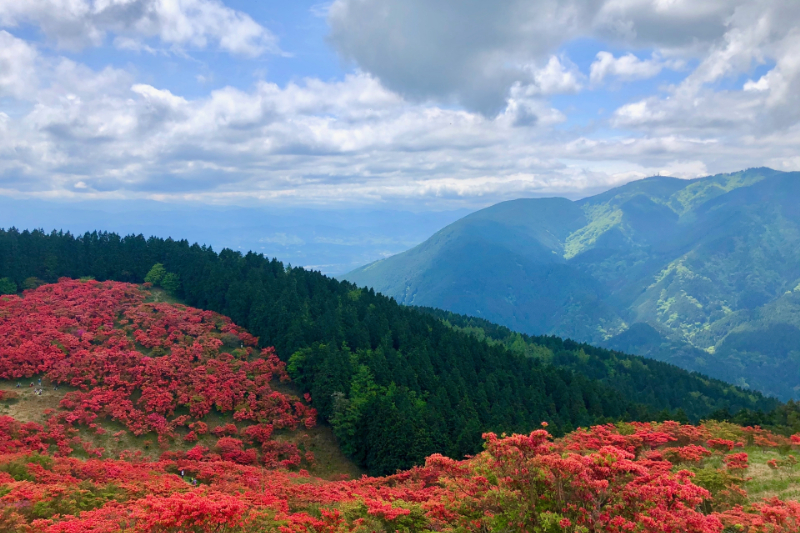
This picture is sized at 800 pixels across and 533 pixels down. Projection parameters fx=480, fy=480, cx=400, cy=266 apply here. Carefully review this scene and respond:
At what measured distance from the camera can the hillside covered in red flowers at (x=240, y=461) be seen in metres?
15.8

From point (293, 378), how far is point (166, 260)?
137 ft

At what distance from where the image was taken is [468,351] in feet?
230

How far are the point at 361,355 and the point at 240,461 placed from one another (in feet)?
70.4

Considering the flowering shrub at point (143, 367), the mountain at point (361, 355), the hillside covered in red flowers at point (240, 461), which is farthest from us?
the mountain at point (361, 355)

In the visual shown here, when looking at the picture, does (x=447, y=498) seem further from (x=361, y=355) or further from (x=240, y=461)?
(x=361, y=355)

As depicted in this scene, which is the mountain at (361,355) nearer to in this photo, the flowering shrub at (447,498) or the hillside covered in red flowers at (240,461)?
the hillside covered in red flowers at (240,461)

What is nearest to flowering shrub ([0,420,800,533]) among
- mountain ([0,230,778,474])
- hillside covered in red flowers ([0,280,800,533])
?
hillside covered in red flowers ([0,280,800,533])

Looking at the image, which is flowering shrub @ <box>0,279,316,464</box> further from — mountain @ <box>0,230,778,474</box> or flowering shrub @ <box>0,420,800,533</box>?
flowering shrub @ <box>0,420,800,533</box>

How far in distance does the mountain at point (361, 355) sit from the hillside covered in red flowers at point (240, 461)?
9.43 ft

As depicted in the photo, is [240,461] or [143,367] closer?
[240,461]

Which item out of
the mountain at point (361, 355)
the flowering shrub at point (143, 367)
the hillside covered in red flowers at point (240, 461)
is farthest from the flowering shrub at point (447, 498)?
the mountain at point (361, 355)

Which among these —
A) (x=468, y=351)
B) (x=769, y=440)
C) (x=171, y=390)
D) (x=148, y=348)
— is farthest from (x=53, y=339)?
(x=769, y=440)

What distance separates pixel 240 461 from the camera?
4441 centimetres

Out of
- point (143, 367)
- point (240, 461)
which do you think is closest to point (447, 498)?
point (240, 461)
